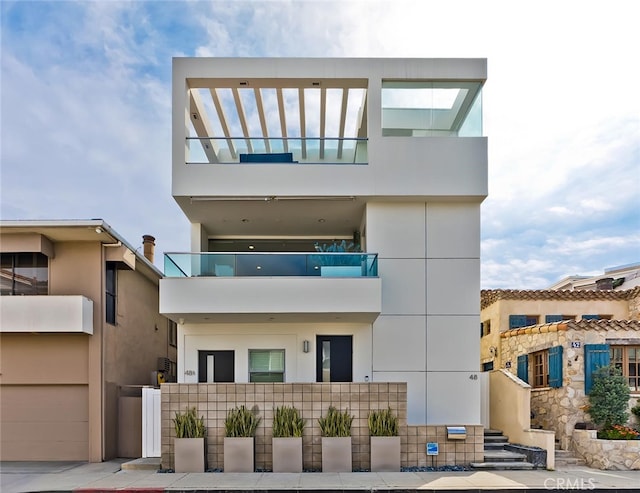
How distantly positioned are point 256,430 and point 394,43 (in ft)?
34.0

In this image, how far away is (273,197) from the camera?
511 inches

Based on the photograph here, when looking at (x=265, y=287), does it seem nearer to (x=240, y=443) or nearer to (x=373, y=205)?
(x=240, y=443)

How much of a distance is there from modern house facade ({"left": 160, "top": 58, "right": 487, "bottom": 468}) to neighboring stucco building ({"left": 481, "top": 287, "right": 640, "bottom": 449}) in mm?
1961

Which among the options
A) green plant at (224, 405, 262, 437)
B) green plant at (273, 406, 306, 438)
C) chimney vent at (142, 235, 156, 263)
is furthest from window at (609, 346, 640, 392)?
chimney vent at (142, 235, 156, 263)

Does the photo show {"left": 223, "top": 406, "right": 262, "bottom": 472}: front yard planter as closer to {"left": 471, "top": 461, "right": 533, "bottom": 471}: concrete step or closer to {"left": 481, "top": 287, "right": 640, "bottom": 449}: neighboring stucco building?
{"left": 471, "top": 461, "right": 533, "bottom": 471}: concrete step

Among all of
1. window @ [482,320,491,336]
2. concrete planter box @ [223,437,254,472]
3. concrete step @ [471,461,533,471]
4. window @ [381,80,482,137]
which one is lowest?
concrete step @ [471,461,533,471]

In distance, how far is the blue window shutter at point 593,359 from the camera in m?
12.3

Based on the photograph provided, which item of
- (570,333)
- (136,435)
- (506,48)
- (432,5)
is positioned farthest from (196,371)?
(506,48)

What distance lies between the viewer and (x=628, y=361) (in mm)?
12695

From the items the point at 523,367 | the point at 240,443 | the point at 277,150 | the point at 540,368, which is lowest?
the point at 240,443

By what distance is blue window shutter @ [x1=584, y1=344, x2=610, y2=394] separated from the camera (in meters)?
12.3

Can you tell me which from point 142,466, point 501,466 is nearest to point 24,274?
point 142,466

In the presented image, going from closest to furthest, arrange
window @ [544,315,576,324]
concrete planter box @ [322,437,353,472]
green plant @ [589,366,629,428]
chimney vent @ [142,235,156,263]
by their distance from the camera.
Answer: concrete planter box @ [322,437,353,472] < green plant @ [589,366,629,428] < window @ [544,315,576,324] < chimney vent @ [142,235,156,263]

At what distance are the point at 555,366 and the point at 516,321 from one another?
4.49m
